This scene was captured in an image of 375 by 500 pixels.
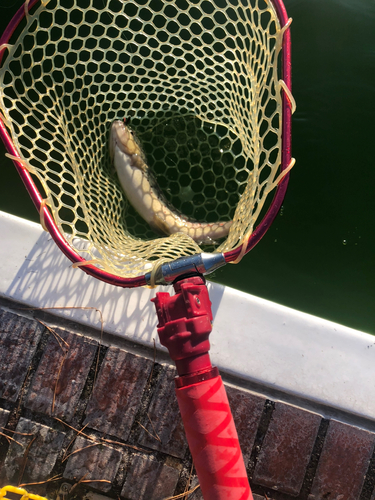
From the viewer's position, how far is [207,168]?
6.72ft

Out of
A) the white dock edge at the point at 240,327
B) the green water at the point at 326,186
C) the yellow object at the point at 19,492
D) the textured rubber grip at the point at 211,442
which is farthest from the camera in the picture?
the green water at the point at 326,186

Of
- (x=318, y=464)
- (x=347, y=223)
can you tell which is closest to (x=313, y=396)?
(x=318, y=464)

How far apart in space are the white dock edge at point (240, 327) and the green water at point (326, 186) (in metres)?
0.31

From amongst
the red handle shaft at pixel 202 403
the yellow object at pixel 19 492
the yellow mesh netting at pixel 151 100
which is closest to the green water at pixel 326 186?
the yellow mesh netting at pixel 151 100

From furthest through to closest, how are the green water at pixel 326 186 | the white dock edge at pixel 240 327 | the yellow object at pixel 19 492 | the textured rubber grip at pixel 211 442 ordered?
the green water at pixel 326 186 → the white dock edge at pixel 240 327 → the yellow object at pixel 19 492 → the textured rubber grip at pixel 211 442

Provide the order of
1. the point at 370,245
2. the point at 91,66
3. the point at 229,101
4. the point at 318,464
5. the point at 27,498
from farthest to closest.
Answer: the point at 370,245
the point at 91,66
the point at 229,101
the point at 318,464
the point at 27,498

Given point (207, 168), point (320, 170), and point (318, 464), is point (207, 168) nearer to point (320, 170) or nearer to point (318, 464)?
point (320, 170)

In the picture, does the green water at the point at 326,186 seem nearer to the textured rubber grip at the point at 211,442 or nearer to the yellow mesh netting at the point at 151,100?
the yellow mesh netting at the point at 151,100

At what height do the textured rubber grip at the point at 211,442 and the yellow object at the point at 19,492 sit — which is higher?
the textured rubber grip at the point at 211,442

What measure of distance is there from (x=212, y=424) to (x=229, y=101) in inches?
56.9

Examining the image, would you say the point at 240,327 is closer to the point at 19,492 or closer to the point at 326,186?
the point at 326,186

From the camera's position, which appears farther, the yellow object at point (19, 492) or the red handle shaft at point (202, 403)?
the yellow object at point (19, 492)

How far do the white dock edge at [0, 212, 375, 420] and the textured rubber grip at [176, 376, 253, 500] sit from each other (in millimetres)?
622

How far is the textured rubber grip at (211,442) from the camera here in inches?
41.0
